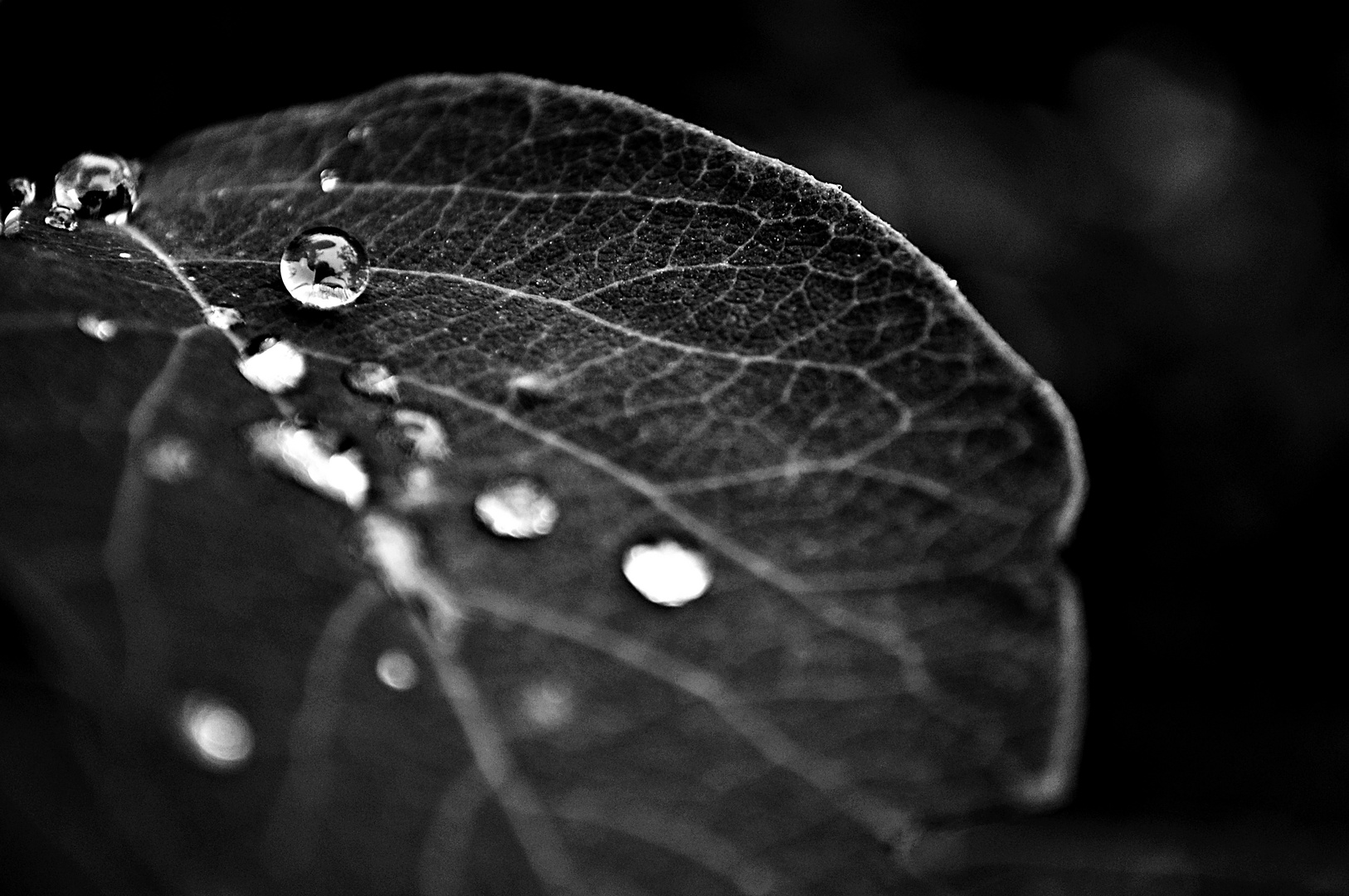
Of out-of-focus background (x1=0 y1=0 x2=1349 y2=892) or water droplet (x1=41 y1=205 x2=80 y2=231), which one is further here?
out-of-focus background (x1=0 y1=0 x2=1349 y2=892)

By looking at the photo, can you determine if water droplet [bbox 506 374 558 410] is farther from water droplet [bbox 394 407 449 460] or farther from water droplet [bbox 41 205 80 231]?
water droplet [bbox 41 205 80 231]

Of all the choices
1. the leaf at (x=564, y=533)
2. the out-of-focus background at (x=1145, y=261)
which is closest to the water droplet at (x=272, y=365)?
the leaf at (x=564, y=533)

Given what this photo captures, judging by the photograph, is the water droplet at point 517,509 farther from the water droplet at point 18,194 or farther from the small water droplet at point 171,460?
the water droplet at point 18,194

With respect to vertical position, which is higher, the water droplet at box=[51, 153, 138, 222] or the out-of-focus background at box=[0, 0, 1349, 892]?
the out-of-focus background at box=[0, 0, 1349, 892]

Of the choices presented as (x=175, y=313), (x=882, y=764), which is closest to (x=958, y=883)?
(x=882, y=764)

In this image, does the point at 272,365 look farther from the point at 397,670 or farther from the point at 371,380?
the point at 397,670

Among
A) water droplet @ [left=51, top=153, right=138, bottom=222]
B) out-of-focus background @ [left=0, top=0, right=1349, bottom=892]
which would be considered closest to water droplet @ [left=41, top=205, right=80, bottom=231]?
water droplet @ [left=51, top=153, right=138, bottom=222]
